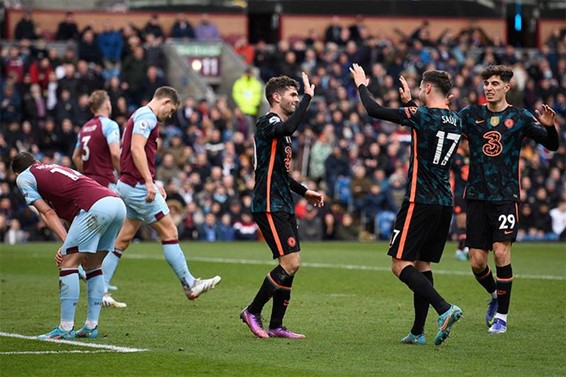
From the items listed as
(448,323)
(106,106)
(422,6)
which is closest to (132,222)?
(106,106)

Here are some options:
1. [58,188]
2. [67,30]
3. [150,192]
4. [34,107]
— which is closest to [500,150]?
[150,192]

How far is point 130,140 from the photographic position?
13906 millimetres

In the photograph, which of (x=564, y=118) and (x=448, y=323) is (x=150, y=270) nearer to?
(x=448, y=323)

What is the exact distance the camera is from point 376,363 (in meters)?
10.1

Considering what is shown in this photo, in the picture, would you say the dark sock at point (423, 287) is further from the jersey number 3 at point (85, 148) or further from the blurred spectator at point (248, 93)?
the blurred spectator at point (248, 93)

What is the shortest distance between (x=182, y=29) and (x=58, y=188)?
2379 centimetres

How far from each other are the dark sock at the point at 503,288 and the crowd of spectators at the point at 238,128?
17.0 m

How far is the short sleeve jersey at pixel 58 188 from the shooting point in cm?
1150

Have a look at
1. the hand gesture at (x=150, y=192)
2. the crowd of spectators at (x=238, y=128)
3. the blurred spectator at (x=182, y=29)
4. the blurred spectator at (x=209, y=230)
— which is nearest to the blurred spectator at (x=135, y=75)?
the crowd of spectators at (x=238, y=128)

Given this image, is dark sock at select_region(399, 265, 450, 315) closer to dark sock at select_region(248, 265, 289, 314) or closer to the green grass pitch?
the green grass pitch

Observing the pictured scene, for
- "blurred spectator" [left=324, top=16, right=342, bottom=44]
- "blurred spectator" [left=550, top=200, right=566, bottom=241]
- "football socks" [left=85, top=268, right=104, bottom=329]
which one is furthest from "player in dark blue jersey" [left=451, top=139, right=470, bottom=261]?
"blurred spectator" [left=324, top=16, right=342, bottom=44]

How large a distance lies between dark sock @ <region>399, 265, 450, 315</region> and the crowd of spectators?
706 inches

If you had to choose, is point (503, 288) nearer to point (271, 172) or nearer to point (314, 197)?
point (314, 197)

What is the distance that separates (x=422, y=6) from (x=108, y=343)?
30.7m
